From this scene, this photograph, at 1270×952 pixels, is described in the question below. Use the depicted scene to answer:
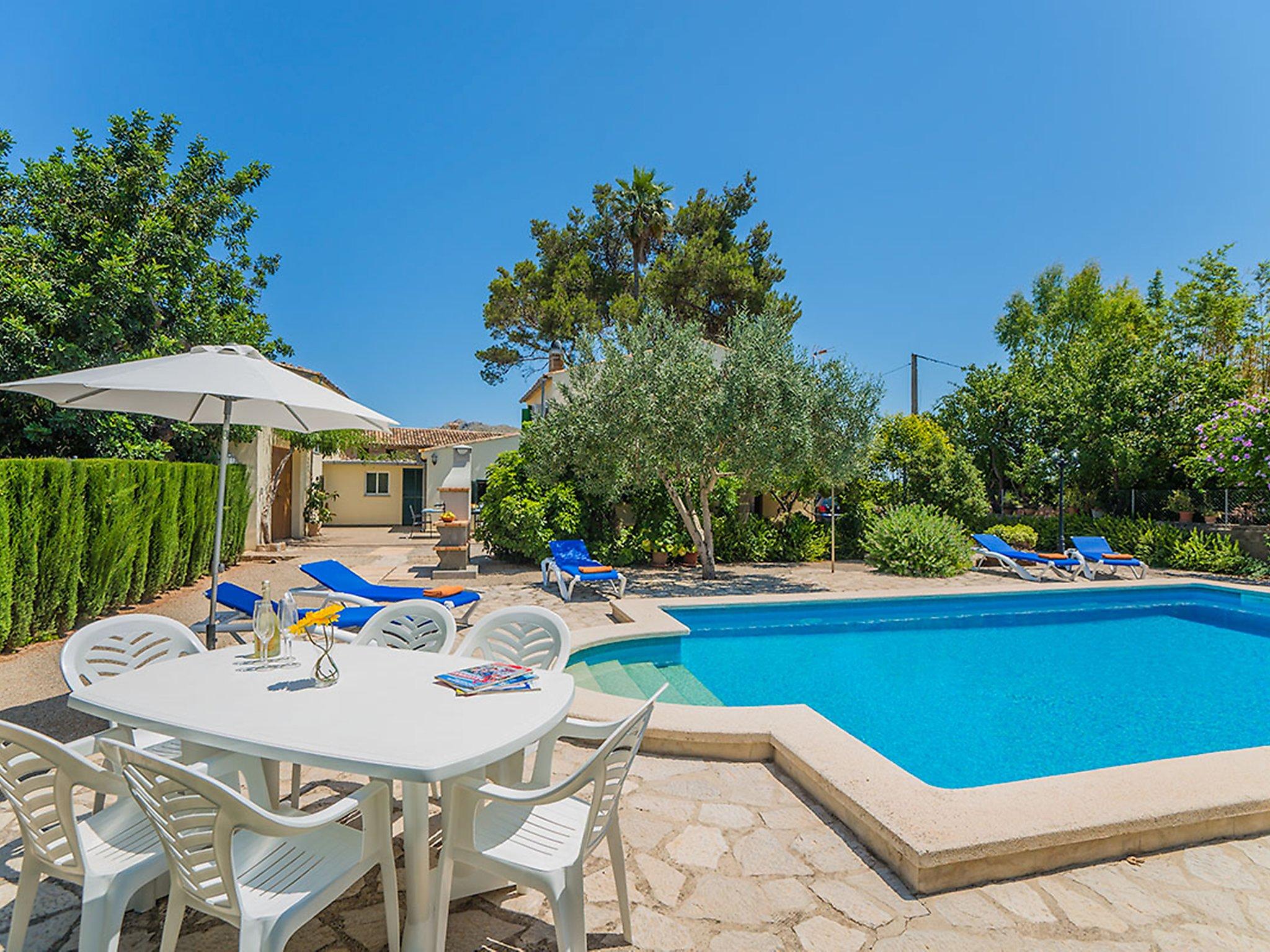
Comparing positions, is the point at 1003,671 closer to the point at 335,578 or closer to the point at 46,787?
the point at 335,578

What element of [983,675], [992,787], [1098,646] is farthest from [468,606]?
[1098,646]

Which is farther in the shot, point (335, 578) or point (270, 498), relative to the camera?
point (270, 498)

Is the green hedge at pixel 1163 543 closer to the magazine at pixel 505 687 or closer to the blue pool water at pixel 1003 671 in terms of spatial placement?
the blue pool water at pixel 1003 671

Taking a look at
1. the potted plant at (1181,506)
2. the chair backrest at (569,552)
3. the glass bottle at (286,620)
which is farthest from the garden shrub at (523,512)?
the potted plant at (1181,506)

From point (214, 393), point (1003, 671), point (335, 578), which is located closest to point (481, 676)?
point (214, 393)

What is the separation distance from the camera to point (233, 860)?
2.22m

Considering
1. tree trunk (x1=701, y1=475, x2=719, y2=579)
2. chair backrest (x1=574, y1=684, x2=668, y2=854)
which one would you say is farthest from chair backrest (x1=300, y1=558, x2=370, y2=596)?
tree trunk (x1=701, y1=475, x2=719, y2=579)

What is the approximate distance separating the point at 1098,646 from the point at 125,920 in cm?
1054

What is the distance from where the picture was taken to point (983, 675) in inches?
298

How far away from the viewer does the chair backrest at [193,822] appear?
1.87m

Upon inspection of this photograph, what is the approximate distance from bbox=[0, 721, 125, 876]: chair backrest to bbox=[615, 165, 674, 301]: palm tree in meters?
25.8

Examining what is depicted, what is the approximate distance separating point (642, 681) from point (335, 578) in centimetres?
415

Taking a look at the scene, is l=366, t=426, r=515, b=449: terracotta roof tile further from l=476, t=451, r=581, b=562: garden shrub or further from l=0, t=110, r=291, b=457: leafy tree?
l=0, t=110, r=291, b=457: leafy tree

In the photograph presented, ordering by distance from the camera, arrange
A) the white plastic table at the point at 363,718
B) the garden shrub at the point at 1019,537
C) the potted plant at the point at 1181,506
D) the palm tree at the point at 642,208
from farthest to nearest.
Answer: the palm tree at the point at 642,208
the potted plant at the point at 1181,506
the garden shrub at the point at 1019,537
the white plastic table at the point at 363,718
